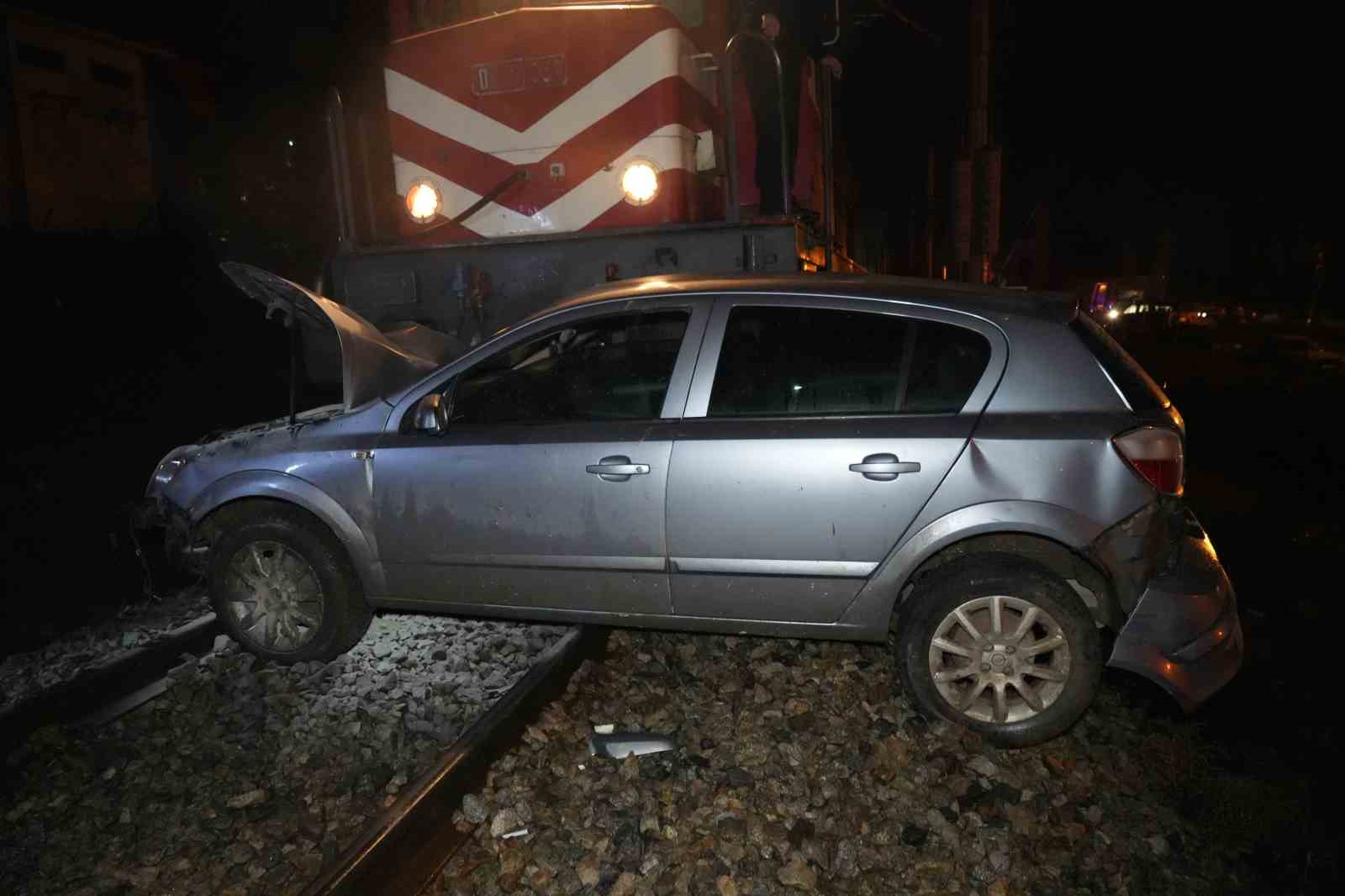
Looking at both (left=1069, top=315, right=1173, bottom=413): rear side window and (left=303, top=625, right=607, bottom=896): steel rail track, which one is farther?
(left=1069, top=315, right=1173, bottom=413): rear side window

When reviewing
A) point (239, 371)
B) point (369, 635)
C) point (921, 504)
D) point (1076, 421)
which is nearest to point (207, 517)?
point (369, 635)

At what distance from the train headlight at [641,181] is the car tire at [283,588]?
3659 mm

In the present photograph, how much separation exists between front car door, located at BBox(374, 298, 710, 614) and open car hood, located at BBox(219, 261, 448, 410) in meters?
0.36

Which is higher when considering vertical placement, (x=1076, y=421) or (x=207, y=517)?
(x=1076, y=421)

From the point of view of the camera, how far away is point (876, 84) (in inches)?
694

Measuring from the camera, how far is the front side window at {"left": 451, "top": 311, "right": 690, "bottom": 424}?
3.74 metres

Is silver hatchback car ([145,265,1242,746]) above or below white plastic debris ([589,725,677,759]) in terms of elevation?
above

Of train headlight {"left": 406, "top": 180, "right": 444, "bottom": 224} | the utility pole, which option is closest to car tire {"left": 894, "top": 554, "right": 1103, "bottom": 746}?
train headlight {"left": 406, "top": 180, "right": 444, "bottom": 224}

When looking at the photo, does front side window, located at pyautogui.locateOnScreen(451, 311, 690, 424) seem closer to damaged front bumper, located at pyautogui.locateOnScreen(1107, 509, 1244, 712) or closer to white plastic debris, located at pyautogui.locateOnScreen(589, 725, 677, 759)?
white plastic debris, located at pyautogui.locateOnScreen(589, 725, 677, 759)

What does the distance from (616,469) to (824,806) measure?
138 cm

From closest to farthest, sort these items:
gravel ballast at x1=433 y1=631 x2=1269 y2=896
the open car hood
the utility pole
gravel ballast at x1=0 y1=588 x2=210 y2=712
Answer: gravel ballast at x1=433 y1=631 x2=1269 y2=896 → gravel ballast at x1=0 y1=588 x2=210 y2=712 → the open car hood → the utility pole

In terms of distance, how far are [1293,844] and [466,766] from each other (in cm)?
257

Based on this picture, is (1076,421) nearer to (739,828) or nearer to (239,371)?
(739,828)

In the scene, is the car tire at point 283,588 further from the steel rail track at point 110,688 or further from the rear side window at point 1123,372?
the rear side window at point 1123,372
